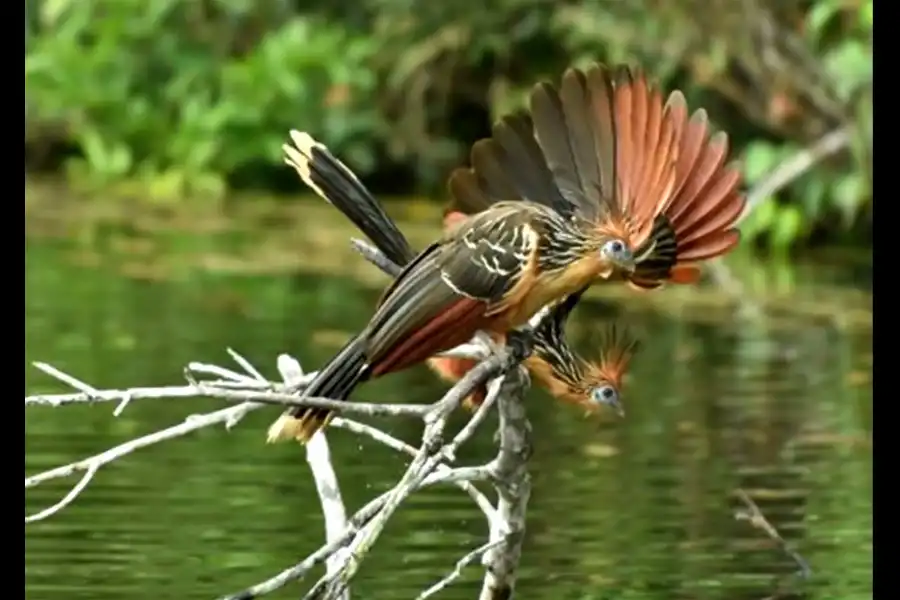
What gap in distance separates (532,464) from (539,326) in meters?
2.53

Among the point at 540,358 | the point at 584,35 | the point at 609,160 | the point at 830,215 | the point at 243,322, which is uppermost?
the point at 584,35

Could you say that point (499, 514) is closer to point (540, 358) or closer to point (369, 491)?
point (540, 358)

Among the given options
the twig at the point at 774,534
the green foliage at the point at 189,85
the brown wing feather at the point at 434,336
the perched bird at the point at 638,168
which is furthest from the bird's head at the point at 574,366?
the green foliage at the point at 189,85

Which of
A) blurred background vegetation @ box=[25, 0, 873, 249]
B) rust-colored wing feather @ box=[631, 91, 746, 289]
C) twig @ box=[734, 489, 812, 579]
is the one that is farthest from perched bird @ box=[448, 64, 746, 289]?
blurred background vegetation @ box=[25, 0, 873, 249]

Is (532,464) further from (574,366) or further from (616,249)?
(616,249)

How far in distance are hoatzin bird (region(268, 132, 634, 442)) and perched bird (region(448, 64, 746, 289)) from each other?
0.34 feet

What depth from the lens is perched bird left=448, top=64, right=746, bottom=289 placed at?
426 cm

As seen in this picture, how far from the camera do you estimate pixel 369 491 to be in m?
6.34

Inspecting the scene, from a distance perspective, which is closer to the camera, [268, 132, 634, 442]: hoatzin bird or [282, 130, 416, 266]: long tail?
[268, 132, 634, 442]: hoatzin bird

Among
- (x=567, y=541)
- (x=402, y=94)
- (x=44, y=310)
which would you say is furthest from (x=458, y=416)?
(x=402, y=94)

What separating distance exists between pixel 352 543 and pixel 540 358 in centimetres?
68

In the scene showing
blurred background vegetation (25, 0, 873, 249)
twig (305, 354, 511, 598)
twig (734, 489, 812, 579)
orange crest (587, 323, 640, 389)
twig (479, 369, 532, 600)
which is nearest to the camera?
twig (305, 354, 511, 598)

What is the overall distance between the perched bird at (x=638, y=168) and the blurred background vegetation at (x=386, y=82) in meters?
7.93

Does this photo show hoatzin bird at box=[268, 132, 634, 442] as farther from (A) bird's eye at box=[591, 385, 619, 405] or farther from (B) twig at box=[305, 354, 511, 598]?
(A) bird's eye at box=[591, 385, 619, 405]
